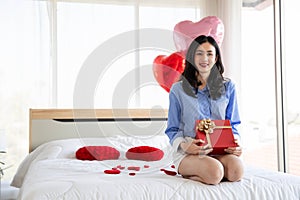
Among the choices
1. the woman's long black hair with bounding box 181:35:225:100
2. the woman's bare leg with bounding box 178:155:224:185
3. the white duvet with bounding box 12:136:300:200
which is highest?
the woman's long black hair with bounding box 181:35:225:100

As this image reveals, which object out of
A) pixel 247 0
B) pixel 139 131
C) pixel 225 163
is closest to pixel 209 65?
pixel 225 163

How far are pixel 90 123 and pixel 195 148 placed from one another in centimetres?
175

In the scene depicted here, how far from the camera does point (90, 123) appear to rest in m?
3.32

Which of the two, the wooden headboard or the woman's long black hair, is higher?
the woman's long black hair

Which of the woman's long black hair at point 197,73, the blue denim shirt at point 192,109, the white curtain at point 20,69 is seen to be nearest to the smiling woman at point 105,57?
the white curtain at point 20,69

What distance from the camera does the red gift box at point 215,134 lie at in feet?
5.66

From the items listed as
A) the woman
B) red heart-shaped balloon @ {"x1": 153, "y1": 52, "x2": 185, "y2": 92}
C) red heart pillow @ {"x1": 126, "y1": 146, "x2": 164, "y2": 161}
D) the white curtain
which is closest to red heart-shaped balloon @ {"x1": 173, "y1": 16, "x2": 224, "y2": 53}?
red heart-shaped balloon @ {"x1": 153, "y1": 52, "x2": 185, "y2": 92}

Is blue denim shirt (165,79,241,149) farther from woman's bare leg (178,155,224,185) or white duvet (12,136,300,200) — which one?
white duvet (12,136,300,200)

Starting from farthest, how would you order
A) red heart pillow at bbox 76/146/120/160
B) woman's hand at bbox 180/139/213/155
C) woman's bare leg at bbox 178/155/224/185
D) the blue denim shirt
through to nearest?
red heart pillow at bbox 76/146/120/160, the blue denim shirt, woman's hand at bbox 180/139/213/155, woman's bare leg at bbox 178/155/224/185

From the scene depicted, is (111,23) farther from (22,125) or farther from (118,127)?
(22,125)

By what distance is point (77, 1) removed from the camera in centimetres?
354

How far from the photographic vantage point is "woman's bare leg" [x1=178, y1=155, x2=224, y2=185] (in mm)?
1580

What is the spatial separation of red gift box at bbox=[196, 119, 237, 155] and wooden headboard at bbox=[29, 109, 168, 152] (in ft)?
5.37

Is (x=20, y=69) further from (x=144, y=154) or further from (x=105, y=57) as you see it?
(x=144, y=154)
